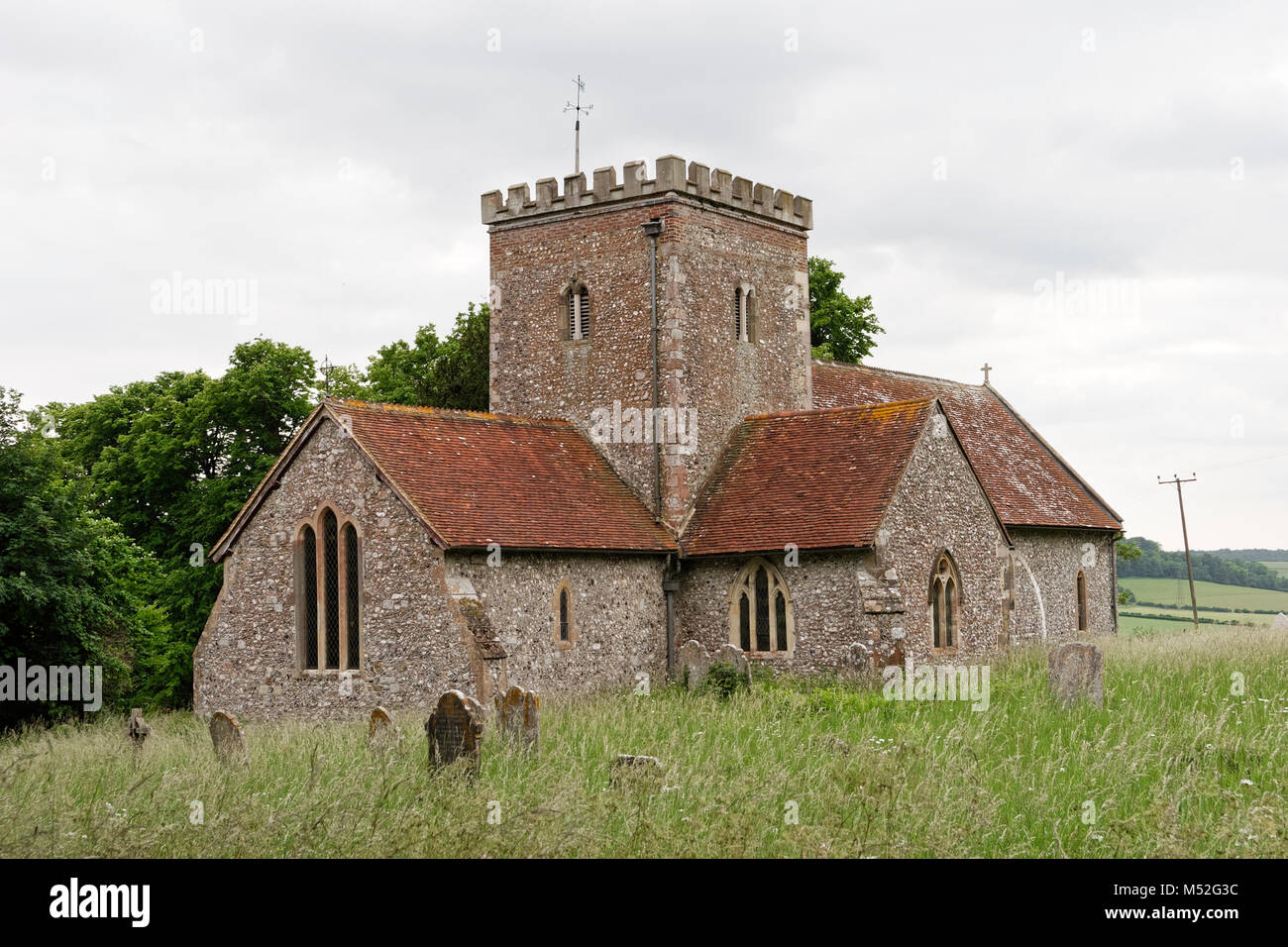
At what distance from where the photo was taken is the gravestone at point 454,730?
14.3 m

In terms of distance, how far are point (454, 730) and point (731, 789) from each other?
291 centimetres

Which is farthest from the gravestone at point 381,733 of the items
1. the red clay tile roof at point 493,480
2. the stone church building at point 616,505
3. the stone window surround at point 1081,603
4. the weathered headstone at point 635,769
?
the stone window surround at point 1081,603

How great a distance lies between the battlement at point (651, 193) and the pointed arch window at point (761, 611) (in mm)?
7209

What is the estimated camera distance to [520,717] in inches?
647

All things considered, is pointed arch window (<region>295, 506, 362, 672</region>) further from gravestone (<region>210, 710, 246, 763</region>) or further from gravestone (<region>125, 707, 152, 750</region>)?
gravestone (<region>210, 710, 246, 763</region>)

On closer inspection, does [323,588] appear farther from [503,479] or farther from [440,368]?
[440,368]

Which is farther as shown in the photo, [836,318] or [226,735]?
[836,318]

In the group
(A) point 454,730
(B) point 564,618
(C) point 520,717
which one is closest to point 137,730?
(C) point 520,717

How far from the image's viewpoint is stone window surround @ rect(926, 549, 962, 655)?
86.5 feet

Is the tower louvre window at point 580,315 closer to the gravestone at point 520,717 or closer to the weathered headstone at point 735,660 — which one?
the weathered headstone at point 735,660

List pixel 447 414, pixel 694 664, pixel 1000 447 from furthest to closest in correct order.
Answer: pixel 1000 447 < pixel 447 414 < pixel 694 664
